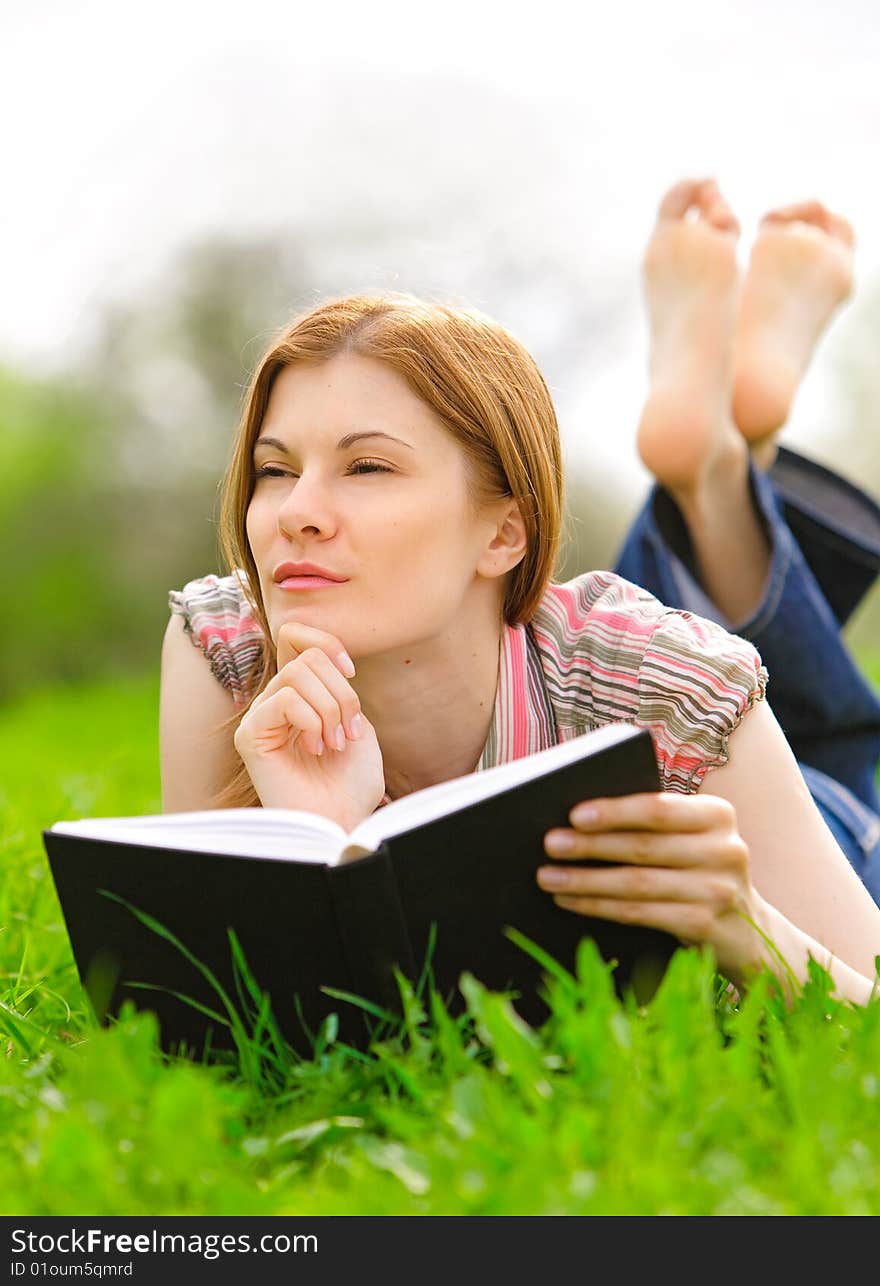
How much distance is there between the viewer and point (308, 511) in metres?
1.79

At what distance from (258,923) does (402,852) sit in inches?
7.5

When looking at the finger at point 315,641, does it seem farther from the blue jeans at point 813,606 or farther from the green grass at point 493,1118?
the blue jeans at point 813,606

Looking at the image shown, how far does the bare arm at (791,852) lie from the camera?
71.0 inches

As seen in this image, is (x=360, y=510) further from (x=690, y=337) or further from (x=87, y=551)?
(x=87, y=551)

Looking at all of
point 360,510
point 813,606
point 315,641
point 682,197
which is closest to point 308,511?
point 360,510

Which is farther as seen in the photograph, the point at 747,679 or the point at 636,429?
the point at 636,429

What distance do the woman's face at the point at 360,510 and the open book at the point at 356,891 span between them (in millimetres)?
450

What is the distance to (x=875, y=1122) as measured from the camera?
124 centimetres

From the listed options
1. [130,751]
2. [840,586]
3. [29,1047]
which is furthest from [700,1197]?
[130,751]

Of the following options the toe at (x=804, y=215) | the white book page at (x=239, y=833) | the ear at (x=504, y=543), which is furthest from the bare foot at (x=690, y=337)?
the white book page at (x=239, y=833)

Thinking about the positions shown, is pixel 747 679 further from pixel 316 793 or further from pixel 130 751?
pixel 130 751

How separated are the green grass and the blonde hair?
0.76 meters

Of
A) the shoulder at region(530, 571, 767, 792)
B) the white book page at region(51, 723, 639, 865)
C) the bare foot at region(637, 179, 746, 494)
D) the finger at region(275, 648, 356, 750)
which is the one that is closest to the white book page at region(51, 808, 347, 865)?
the white book page at region(51, 723, 639, 865)

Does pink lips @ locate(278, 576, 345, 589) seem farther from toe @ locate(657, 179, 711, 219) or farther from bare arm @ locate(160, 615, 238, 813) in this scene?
toe @ locate(657, 179, 711, 219)
